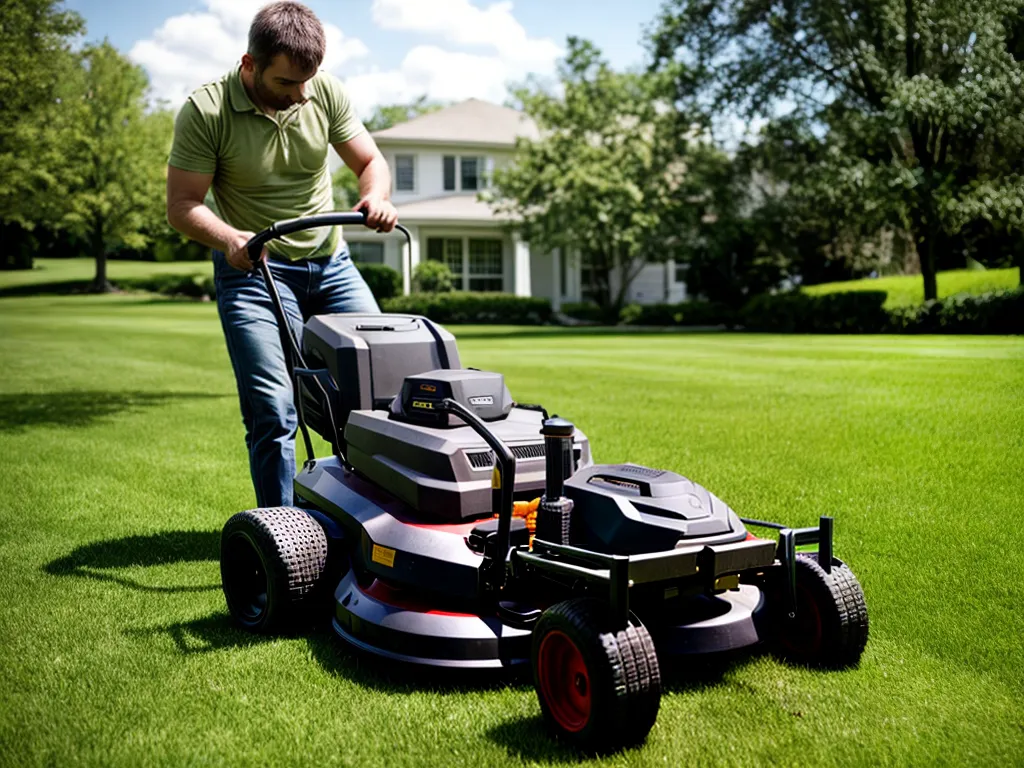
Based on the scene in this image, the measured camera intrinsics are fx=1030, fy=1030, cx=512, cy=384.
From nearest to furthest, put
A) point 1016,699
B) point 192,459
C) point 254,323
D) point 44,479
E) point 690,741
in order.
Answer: point 690,741 → point 1016,699 → point 254,323 → point 44,479 → point 192,459

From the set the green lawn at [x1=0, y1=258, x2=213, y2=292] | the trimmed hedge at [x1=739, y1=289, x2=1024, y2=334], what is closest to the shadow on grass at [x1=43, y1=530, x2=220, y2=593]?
the trimmed hedge at [x1=739, y1=289, x2=1024, y2=334]

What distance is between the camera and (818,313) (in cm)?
2288

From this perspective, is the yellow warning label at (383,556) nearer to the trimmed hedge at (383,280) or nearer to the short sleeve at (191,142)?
the short sleeve at (191,142)

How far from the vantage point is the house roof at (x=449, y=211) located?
3456cm

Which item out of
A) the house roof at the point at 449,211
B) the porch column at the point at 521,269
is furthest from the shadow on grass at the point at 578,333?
the porch column at the point at 521,269

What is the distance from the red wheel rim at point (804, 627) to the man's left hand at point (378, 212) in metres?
2.06

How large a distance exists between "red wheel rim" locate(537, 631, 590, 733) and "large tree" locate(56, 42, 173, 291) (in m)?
46.1

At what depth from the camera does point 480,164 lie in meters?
36.8

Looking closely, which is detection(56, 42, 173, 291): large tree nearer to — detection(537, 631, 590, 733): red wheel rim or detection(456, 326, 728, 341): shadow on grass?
detection(456, 326, 728, 341): shadow on grass

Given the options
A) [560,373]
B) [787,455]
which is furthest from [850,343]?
[787,455]

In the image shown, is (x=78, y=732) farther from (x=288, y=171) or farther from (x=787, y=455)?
(x=787, y=455)

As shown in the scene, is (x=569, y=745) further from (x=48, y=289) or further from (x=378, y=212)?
(x=48, y=289)

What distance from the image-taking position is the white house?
1401 inches

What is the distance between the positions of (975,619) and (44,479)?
5435 mm
